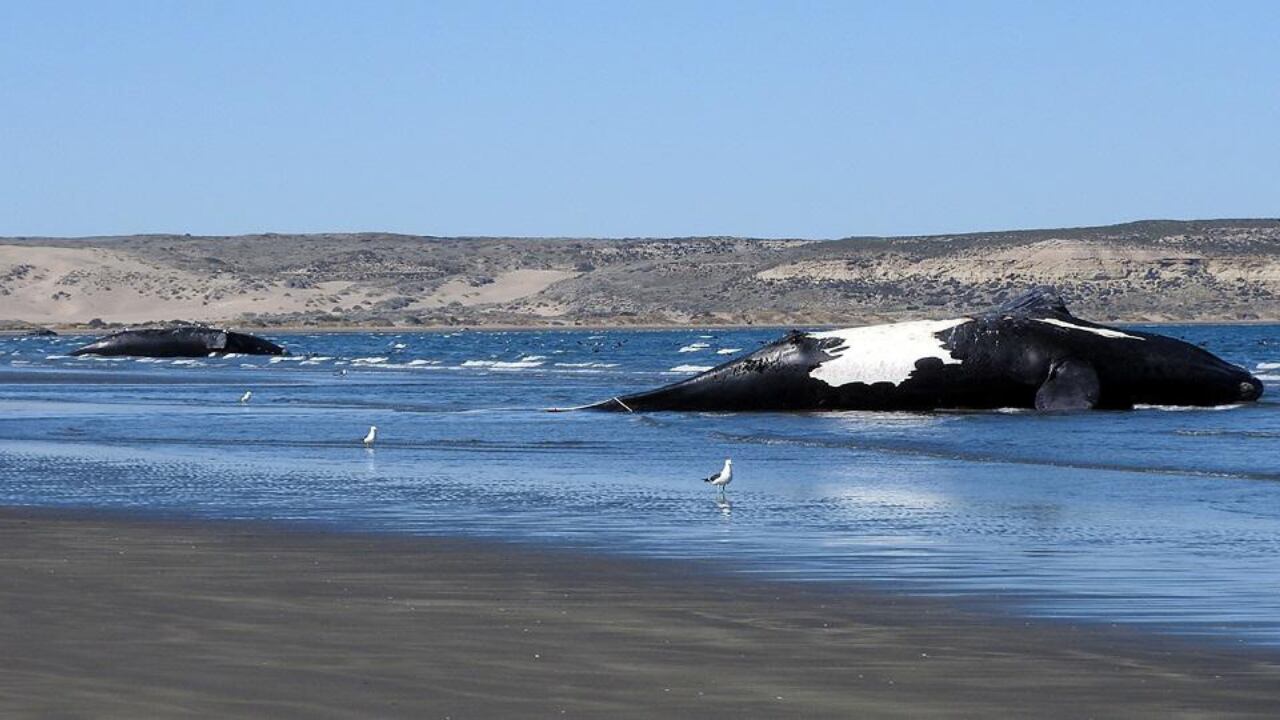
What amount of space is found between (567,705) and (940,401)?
14.4 metres

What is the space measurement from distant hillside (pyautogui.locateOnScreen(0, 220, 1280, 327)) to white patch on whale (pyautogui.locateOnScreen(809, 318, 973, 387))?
113689mm

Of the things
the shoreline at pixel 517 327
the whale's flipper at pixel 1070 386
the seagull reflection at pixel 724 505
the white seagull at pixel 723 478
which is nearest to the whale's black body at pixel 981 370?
the whale's flipper at pixel 1070 386

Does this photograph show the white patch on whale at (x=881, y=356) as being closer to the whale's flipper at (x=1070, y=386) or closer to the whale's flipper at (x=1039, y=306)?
the whale's flipper at (x=1039, y=306)

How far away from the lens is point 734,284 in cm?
17012

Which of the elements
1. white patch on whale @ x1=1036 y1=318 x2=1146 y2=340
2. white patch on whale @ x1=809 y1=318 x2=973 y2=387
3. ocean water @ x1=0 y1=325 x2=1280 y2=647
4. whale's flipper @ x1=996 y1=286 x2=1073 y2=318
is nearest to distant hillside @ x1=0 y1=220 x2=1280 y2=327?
whale's flipper @ x1=996 y1=286 x2=1073 y2=318

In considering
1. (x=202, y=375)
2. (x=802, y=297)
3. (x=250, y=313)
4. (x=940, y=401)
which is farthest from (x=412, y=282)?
(x=940, y=401)

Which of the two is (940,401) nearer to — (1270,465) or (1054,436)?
(1054,436)

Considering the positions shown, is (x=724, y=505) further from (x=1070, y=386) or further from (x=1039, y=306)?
(x=1039, y=306)

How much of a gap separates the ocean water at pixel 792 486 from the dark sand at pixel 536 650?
70 centimetres

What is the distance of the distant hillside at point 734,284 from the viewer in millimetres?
148250

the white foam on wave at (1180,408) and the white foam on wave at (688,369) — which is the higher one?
the white foam on wave at (1180,408)

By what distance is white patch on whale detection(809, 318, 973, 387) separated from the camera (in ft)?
67.4

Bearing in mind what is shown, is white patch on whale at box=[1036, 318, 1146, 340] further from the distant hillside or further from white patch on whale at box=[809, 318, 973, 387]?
the distant hillside

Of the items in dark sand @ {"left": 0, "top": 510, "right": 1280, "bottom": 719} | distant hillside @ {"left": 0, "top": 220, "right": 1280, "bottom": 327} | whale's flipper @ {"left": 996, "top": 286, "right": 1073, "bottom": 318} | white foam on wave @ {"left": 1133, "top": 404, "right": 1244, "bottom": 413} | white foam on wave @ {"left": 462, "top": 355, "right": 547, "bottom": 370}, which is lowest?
dark sand @ {"left": 0, "top": 510, "right": 1280, "bottom": 719}
